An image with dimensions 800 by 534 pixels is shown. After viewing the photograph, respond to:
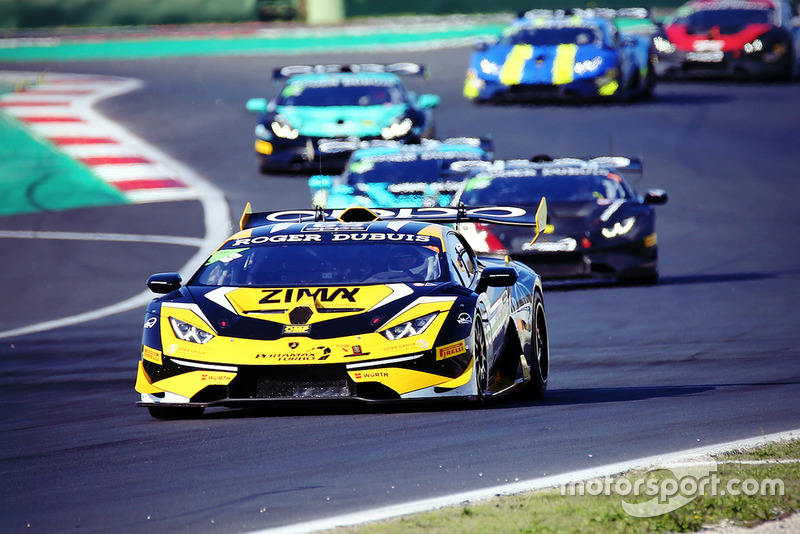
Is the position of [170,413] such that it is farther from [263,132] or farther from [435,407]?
[263,132]

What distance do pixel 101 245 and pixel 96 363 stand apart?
696 centimetres

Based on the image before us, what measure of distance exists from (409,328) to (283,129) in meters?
14.2

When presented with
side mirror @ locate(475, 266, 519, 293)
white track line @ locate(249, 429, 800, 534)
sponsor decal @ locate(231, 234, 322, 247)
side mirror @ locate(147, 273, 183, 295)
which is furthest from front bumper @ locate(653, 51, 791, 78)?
white track line @ locate(249, 429, 800, 534)

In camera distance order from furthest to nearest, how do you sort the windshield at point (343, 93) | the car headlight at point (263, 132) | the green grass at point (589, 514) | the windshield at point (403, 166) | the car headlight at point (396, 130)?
the windshield at point (343, 93) < the car headlight at point (263, 132) < the car headlight at point (396, 130) < the windshield at point (403, 166) < the green grass at point (589, 514)

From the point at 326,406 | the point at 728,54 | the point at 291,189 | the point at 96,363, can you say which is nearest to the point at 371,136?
the point at 291,189

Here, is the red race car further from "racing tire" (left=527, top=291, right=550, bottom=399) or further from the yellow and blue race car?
the yellow and blue race car

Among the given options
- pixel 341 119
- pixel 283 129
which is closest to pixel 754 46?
pixel 341 119

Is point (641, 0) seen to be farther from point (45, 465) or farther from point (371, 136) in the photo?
point (45, 465)

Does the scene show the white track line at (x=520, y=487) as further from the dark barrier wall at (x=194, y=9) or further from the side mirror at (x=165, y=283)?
the dark barrier wall at (x=194, y=9)

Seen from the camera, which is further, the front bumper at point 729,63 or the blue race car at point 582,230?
the front bumper at point 729,63

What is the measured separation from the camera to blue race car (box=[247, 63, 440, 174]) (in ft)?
72.7

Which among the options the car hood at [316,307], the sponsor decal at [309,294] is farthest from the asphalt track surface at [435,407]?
the sponsor decal at [309,294]

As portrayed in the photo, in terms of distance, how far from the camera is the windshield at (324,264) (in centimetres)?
900

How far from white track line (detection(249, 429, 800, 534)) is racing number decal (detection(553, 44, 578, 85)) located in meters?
18.0
